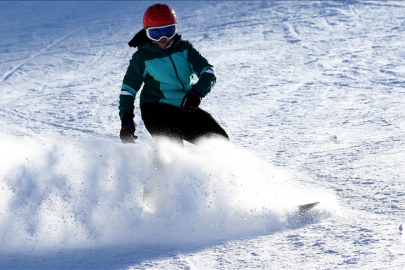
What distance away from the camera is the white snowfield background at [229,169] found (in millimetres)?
3582

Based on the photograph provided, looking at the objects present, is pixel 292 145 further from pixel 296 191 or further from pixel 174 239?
pixel 174 239

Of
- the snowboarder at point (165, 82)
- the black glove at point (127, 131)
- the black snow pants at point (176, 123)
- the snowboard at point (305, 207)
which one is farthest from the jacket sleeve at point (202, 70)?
the snowboard at point (305, 207)

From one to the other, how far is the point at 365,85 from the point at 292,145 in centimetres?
240

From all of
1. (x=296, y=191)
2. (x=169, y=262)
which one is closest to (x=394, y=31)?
(x=296, y=191)

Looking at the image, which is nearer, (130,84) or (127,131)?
(127,131)

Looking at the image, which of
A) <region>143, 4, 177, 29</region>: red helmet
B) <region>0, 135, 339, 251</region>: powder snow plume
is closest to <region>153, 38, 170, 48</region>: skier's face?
<region>143, 4, 177, 29</region>: red helmet

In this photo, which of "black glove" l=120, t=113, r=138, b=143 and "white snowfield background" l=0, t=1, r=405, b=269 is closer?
"white snowfield background" l=0, t=1, r=405, b=269

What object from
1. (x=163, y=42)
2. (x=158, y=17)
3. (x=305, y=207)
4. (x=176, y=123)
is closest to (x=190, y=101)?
(x=176, y=123)

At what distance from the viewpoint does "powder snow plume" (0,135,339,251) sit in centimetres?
384

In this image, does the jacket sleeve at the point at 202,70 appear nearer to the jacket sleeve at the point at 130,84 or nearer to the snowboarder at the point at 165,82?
the snowboarder at the point at 165,82

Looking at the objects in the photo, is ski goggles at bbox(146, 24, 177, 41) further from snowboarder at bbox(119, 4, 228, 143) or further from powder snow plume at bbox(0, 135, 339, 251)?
powder snow plume at bbox(0, 135, 339, 251)

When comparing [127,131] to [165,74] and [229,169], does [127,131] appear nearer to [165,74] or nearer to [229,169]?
[165,74]

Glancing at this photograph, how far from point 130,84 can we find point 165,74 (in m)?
0.28

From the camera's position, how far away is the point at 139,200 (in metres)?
4.02
